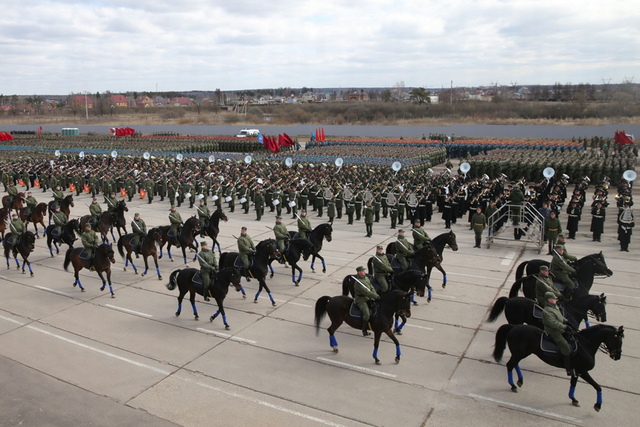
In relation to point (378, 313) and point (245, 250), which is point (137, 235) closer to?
point (245, 250)

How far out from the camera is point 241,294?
1345cm

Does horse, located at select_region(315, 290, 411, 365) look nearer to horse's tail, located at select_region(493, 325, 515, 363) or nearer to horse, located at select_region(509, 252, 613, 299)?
→ horse's tail, located at select_region(493, 325, 515, 363)

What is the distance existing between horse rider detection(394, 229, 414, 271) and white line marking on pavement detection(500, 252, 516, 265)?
187 inches

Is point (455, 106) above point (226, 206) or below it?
above

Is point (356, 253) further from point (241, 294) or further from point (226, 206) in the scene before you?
point (226, 206)

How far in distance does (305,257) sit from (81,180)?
74.2 ft

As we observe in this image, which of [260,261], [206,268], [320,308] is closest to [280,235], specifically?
[260,261]

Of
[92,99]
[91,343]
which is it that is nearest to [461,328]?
[91,343]

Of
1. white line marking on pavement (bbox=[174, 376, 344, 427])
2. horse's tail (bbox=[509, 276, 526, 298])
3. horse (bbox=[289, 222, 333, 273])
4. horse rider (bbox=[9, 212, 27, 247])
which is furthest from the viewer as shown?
horse rider (bbox=[9, 212, 27, 247])

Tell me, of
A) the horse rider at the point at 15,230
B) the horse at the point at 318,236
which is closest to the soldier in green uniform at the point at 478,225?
the horse at the point at 318,236

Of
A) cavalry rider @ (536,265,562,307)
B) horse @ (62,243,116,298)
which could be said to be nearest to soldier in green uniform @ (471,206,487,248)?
cavalry rider @ (536,265,562,307)

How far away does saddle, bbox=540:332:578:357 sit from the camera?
7887mm

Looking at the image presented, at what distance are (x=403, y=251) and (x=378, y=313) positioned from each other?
3280mm

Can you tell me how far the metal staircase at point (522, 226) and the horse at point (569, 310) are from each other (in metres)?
7.54
